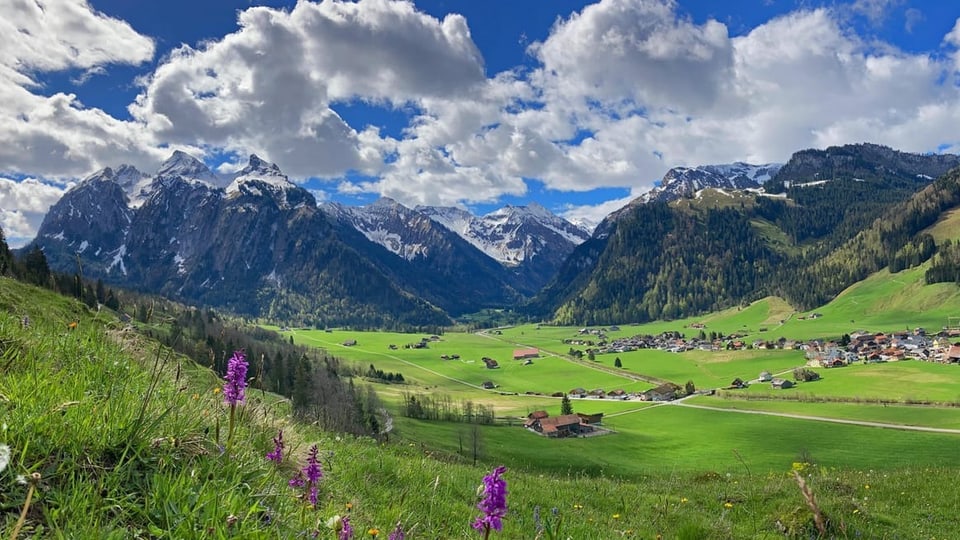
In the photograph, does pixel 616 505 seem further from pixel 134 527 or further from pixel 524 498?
pixel 134 527

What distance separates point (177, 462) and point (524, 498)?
863cm

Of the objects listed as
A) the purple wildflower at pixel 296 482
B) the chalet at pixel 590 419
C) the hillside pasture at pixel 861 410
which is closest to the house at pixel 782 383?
the hillside pasture at pixel 861 410

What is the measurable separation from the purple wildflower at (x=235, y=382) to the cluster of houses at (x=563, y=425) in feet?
384

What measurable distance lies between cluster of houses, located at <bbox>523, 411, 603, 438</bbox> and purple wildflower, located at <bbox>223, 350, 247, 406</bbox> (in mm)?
117128

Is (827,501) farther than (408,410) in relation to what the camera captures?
No

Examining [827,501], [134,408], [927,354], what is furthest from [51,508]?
[927,354]

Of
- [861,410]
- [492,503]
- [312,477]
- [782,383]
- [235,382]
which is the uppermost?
[235,382]

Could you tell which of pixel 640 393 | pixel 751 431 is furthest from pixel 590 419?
pixel 640 393

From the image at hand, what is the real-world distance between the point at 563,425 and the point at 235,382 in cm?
12269

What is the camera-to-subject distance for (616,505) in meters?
12.8

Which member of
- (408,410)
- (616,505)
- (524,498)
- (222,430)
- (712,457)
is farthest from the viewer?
(408,410)

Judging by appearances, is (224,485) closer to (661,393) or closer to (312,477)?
(312,477)

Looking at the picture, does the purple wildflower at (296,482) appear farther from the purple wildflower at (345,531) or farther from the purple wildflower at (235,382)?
the purple wildflower at (235,382)

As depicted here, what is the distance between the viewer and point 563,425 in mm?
120000
